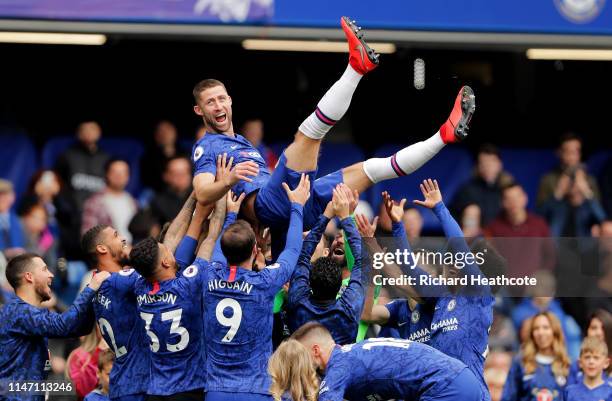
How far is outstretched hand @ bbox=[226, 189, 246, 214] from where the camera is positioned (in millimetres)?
10031

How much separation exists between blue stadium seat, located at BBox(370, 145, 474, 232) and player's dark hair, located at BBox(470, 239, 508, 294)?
180 inches

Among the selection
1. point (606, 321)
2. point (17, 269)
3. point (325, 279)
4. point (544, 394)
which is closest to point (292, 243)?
point (325, 279)

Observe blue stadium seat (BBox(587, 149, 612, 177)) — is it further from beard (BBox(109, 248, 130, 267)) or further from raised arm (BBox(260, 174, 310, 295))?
beard (BBox(109, 248, 130, 267))

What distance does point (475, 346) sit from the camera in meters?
10.1

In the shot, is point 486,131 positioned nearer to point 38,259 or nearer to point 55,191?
point 55,191

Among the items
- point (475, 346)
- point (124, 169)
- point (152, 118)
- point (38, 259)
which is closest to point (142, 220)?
point (124, 169)

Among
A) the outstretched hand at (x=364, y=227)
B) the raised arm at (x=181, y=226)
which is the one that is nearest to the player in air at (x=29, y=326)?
the raised arm at (x=181, y=226)

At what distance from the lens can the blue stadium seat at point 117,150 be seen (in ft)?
48.0

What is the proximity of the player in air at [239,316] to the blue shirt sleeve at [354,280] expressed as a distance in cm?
43

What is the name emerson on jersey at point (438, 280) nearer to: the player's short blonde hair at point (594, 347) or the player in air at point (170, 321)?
the player in air at point (170, 321)

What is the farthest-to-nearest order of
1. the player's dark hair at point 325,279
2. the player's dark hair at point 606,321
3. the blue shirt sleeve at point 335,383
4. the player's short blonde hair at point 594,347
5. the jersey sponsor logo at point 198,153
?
1. the player's dark hair at point 606,321
2. the player's short blonde hair at point 594,347
3. the jersey sponsor logo at point 198,153
4. the player's dark hair at point 325,279
5. the blue shirt sleeve at point 335,383

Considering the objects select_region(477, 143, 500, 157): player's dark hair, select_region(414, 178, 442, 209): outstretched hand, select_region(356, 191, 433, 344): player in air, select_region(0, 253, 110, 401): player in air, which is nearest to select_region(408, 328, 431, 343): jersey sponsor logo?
select_region(356, 191, 433, 344): player in air

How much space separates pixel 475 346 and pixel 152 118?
6.35 m

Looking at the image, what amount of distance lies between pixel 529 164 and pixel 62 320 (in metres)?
7.04
